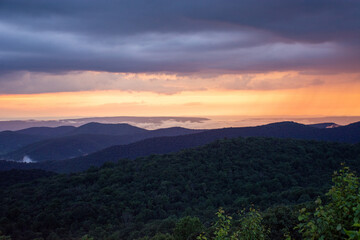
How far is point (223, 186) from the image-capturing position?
56.8 m

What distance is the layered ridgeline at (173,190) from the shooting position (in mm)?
37156

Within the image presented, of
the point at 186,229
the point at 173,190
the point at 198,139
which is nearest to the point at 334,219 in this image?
the point at 186,229

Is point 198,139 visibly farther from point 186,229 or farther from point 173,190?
point 186,229

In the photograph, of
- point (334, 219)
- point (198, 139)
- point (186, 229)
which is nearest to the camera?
point (334, 219)

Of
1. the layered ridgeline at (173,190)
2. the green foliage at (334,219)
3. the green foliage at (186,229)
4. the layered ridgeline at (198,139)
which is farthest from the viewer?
the layered ridgeline at (198,139)

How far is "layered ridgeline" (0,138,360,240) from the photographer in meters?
37.2

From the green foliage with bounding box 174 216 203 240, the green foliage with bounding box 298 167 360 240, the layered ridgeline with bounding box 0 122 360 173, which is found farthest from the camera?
the layered ridgeline with bounding box 0 122 360 173

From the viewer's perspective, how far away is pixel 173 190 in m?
53.8

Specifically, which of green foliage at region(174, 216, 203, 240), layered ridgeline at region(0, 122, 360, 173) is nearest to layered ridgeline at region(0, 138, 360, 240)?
green foliage at region(174, 216, 203, 240)

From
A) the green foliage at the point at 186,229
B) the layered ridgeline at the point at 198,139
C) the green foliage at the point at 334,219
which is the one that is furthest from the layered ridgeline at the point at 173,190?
the layered ridgeline at the point at 198,139

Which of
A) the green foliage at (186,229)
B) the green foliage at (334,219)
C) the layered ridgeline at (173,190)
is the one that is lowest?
the layered ridgeline at (173,190)

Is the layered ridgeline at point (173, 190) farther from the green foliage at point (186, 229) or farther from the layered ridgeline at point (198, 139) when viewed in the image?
the layered ridgeline at point (198, 139)

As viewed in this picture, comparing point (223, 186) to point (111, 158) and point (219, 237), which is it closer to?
point (219, 237)

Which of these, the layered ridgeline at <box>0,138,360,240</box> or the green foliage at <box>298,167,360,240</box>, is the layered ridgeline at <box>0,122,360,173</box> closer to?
the layered ridgeline at <box>0,138,360,240</box>
